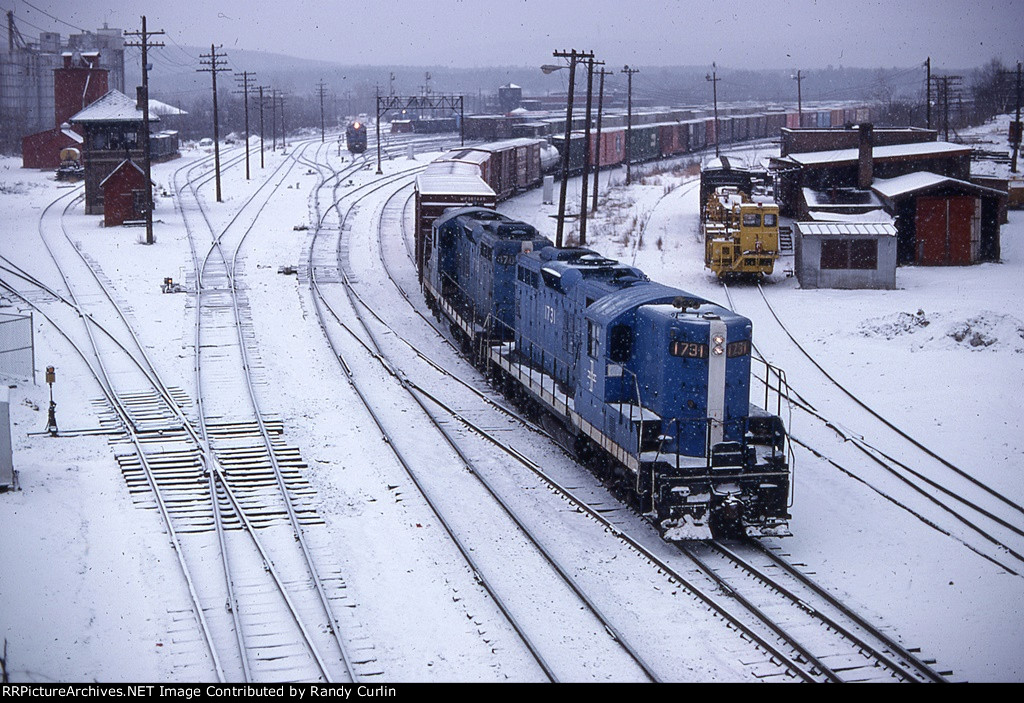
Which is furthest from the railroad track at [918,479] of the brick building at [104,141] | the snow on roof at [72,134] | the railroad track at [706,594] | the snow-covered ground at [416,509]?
the snow on roof at [72,134]

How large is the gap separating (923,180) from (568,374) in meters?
26.0

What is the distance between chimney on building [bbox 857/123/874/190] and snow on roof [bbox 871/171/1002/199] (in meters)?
0.37

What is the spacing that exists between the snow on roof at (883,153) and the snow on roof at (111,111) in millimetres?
29838

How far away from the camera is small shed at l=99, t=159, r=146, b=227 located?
146ft

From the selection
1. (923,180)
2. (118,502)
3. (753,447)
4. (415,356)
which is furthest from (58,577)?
(923,180)

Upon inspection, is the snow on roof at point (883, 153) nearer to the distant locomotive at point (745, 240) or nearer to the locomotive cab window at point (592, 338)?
the distant locomotive at point (745, 240)

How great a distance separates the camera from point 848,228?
33.2 metres

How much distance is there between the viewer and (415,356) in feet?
84.2

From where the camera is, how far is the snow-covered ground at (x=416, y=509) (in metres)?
11.6

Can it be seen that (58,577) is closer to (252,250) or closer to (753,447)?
(753,447)

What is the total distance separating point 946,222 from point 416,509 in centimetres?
2788

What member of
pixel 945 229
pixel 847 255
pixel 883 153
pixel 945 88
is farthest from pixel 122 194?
pixel 945 88

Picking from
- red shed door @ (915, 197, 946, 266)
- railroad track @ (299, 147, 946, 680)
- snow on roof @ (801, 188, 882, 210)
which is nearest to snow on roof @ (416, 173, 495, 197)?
snow on roof @ (801, 188, 882, 210)

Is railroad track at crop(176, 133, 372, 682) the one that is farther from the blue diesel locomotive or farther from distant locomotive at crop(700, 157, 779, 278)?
Answer: distant locomotive at crop(700, 157, 779, 278)
